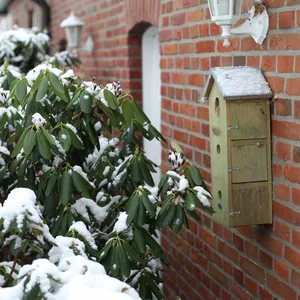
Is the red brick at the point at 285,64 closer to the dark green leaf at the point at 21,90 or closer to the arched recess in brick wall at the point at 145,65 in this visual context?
the dark green leaf at the point at 21,90

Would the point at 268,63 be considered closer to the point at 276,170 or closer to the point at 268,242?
the point at 276,170

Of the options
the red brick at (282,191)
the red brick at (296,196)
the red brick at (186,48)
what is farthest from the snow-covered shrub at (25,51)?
the red brick at (296,196)

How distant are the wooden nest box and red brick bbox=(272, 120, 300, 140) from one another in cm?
3

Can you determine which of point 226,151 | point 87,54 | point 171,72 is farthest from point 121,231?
point 87,54

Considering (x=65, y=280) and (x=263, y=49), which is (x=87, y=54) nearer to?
(x=263, y=49)

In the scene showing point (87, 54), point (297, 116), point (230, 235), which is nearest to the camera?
point (297, 116)

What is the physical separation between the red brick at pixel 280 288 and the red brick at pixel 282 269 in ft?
0.11

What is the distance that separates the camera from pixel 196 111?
355cm

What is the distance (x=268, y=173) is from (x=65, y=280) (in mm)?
1173

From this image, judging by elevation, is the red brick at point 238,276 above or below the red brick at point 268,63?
below

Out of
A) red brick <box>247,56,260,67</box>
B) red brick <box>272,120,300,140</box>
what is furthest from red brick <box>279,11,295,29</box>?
red brick <box>272,120,300,140</box>

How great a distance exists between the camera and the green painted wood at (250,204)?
8.75 feet

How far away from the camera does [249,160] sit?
2674 mm

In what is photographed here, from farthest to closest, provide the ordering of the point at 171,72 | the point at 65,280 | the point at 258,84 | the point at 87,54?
the point at 87,54 < the point at 171,72 < the point at 258,84 < the point at 65,280
